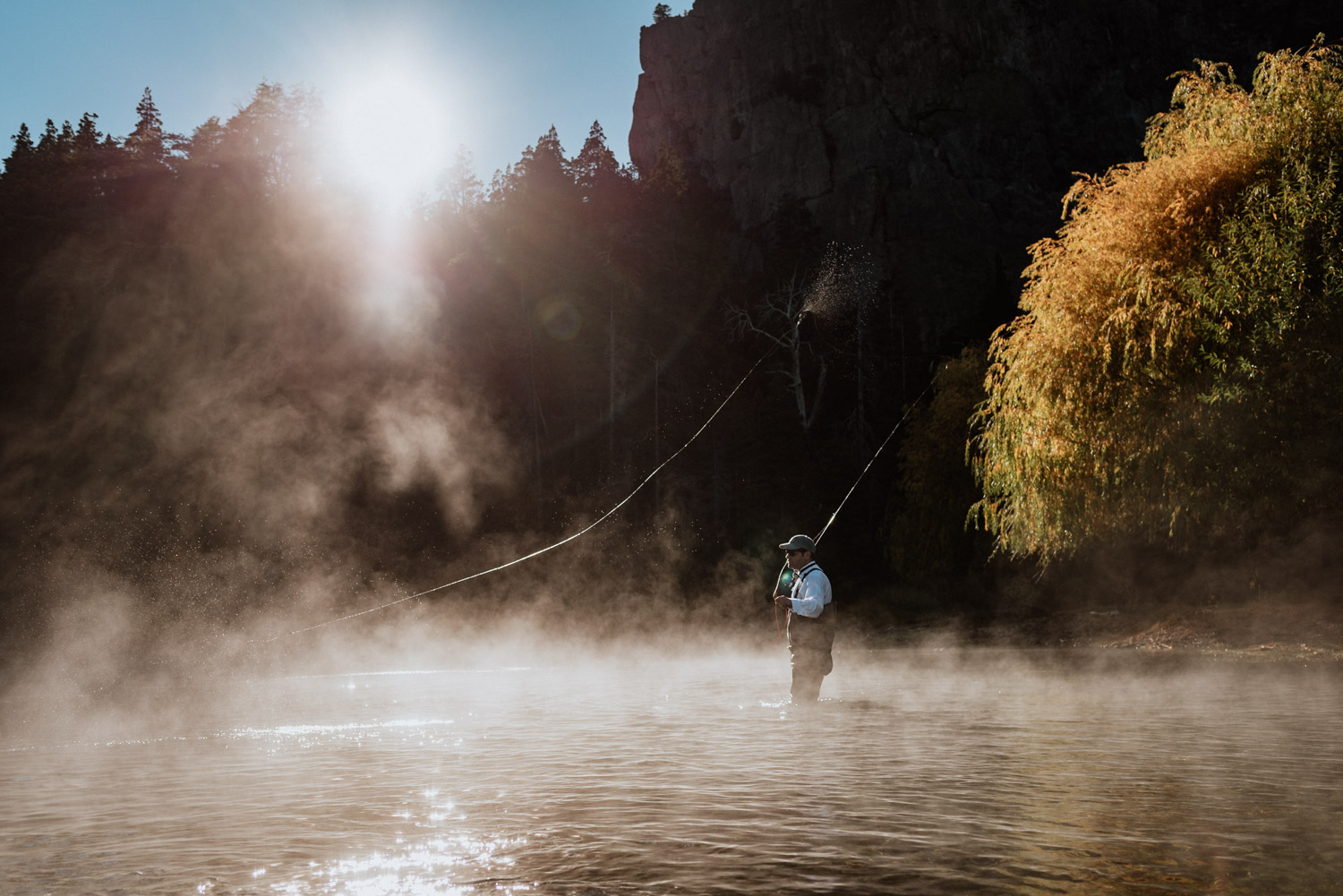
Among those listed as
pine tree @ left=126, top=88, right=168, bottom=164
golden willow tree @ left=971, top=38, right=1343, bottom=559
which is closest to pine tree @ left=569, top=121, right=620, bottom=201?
pine tree @ left=126, top=88, right=168, bottom=164

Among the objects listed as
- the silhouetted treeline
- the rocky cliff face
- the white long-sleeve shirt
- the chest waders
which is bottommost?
the chest waders

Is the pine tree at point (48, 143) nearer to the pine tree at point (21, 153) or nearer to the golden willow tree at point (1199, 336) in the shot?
the pine tree at point (21, 153)

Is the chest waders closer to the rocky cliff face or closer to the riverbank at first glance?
the riverbank

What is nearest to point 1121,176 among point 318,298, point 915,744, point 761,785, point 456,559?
point 915,744

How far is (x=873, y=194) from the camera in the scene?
74.1 m

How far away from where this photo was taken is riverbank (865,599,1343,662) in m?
24.5

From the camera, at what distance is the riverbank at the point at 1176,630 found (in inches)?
965

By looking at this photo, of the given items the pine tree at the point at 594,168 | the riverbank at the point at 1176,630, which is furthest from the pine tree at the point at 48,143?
the riverbank at the point at 1176,630

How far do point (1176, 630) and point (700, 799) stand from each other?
2523 centimetres

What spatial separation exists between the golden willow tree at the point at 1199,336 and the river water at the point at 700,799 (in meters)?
5.83

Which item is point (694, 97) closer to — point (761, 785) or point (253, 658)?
point (253, 658)

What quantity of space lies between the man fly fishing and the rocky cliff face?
5821 cm

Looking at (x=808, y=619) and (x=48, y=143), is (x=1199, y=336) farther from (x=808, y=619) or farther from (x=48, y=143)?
(x=48, y=143)

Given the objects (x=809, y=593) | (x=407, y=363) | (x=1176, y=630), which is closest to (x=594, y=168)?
(x=407, y=363)
